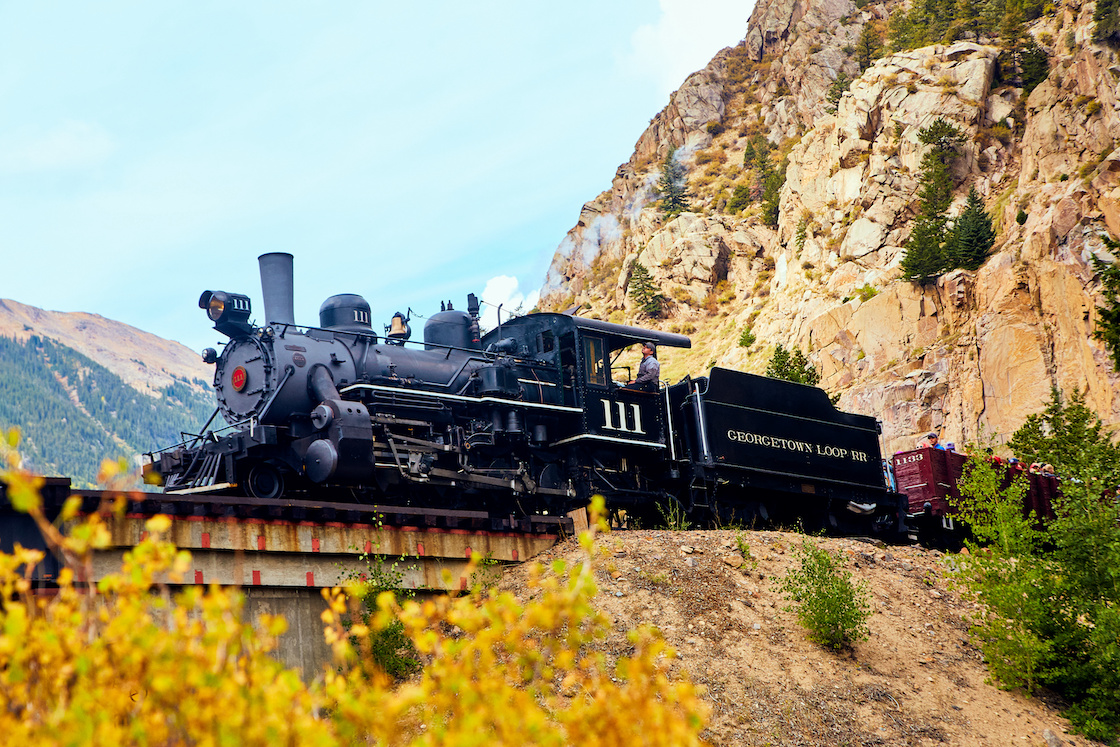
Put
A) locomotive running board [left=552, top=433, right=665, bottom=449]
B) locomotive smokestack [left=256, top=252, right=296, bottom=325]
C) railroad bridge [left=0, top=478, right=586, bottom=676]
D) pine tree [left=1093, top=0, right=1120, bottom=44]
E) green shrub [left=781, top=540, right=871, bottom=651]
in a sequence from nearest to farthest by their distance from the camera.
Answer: railroad bridge [left=0, top=478, right=586, bottom=676]
green shrub [left=781, top=540, right=871, bottom=651]
locomotive smokestack [left=256, top=252, right=296, bottom=325]
locomotive running board [left=552, top=433, right=665, bottom=449]
pine tree [left=1093, top=0, right=1120, bottom=44]

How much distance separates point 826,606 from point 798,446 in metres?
7.41

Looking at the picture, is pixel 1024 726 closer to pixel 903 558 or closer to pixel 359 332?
pixel 903 558

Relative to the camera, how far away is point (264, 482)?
13.9 metres

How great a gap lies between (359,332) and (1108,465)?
40.9 ft

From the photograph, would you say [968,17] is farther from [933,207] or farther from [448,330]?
[448,330]

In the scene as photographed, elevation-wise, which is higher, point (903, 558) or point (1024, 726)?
point (903, 558)

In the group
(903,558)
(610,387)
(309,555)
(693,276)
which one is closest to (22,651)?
(309,555)

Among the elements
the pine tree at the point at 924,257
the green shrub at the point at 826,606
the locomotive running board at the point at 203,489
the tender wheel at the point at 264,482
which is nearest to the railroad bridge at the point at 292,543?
→ the locomotive running board at the point at 203,489

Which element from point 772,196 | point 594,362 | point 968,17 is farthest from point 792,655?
point 968,17

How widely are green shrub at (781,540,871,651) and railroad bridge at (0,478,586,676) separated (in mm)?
4024

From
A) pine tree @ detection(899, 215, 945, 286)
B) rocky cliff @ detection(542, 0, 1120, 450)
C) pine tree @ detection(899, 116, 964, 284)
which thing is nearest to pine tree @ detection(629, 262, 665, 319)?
rocky cliff @ detection(542, 0, 1120, 450)

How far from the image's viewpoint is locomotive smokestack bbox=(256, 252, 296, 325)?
1510 centimetres

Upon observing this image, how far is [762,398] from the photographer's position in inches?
734

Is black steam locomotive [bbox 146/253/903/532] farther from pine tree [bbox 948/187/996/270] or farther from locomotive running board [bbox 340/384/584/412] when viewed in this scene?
pine tree [bbox 948/187/996/270]
